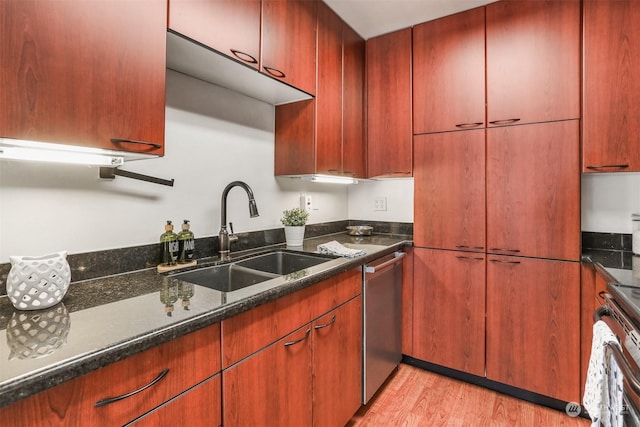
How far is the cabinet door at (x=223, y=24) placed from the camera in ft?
3.75

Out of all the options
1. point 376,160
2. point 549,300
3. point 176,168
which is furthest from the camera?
point 376,160

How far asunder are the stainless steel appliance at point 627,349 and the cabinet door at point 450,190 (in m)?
0.75

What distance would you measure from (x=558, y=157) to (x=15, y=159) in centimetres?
244

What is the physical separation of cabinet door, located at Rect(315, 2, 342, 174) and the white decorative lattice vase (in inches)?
52.2

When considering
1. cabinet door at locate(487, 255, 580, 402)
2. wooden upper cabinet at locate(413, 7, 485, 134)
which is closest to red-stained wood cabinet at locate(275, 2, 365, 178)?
wooden upper cabinet at locate(413, 7, 485, 134)

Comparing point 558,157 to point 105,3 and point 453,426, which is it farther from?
point 105,3

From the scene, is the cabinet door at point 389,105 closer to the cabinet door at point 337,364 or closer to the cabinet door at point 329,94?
the cabinet door at point 329,94

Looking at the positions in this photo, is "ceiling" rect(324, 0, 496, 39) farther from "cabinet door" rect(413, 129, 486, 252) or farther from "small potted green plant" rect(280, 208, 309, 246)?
"small potted green plant" rect(280, 208, 309, 246)

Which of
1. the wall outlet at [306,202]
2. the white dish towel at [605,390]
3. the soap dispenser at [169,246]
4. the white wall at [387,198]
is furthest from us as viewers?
the white wall at [387,198]

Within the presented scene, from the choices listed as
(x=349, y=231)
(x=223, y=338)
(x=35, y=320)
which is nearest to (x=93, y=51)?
(x=35, y=320)

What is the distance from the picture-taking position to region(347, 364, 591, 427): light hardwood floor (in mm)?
1778

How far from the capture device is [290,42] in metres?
1.66

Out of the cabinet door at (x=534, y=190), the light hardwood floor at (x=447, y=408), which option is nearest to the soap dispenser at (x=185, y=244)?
the light hardwood floor at (x=447, y=408)

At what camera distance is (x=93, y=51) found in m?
0.92
